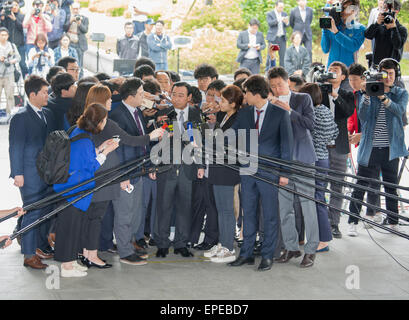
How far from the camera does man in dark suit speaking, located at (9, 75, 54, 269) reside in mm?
6113

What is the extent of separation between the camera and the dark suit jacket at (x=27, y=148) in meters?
6.12

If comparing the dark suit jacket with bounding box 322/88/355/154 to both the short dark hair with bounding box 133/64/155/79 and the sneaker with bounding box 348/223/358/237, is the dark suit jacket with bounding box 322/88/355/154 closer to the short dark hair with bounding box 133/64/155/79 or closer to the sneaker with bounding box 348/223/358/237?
the sneaker with bounding box 348/223/358/237

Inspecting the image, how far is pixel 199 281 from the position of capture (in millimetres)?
5844

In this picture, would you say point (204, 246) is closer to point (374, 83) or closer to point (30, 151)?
point (30, 151)

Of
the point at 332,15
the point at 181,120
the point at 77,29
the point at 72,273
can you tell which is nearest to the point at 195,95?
the point at 181,120

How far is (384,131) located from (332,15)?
212cm

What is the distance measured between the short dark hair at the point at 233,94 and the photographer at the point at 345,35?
2878mm

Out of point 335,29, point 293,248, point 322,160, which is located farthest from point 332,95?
point 335,29

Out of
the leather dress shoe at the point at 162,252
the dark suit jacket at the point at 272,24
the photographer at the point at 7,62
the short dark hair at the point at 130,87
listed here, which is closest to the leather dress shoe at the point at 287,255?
the leather dress shoe at the point at 162,252

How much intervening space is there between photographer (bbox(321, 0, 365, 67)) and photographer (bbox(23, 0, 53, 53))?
740 cm

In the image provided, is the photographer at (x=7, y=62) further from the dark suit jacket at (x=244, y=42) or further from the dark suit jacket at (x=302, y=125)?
the dark suit jacket at (x=302, y=125)

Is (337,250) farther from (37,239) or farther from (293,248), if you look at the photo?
(37,239)

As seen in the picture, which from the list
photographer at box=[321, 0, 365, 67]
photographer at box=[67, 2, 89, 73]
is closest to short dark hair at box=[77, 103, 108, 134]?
photographer at box=[321, 0, 365, 67]
